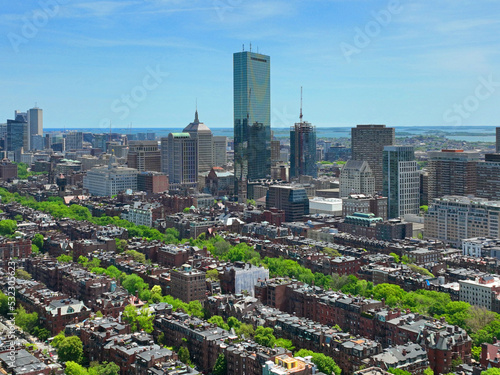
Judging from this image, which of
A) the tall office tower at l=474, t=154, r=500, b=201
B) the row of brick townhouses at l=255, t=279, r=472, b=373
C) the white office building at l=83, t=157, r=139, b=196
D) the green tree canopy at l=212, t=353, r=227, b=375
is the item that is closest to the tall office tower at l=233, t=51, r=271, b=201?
the white office building at l=83, t=157, r=139, b=196

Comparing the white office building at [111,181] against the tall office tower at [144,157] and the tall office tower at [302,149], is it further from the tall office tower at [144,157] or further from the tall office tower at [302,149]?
the tall office tower at [302,149]

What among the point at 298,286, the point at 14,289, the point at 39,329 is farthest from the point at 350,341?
the point at 14,289

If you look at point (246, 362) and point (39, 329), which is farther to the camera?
point (39, 329)

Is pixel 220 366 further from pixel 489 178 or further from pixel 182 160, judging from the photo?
pixel 182 160

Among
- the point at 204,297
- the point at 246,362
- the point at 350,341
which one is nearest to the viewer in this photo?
the point at 246,362

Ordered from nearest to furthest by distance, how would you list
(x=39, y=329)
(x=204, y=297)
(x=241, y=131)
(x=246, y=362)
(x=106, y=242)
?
(x=246, y=362)
(x=39, y=329)
(x=204, y=297)
(x=106, y=242)
(x=241, y=131)

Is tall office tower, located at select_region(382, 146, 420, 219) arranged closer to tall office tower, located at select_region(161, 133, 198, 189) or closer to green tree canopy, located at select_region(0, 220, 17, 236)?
tall office tower, located at select_region(161, 133, 198, 189)

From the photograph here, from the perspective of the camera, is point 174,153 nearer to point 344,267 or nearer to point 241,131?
point 241,131
